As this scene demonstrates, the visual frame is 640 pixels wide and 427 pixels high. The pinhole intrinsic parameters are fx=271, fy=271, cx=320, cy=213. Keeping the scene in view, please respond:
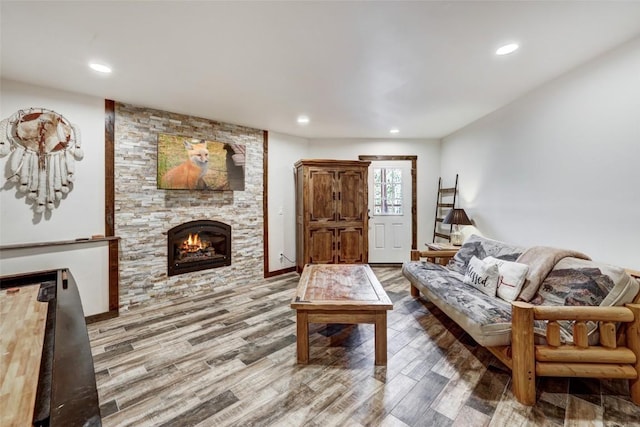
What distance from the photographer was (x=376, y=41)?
2055mm

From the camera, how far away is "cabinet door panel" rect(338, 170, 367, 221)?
4.65 metres

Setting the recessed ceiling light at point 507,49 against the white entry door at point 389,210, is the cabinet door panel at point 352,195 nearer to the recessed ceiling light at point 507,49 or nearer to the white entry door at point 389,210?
the white entry door at point 389,210

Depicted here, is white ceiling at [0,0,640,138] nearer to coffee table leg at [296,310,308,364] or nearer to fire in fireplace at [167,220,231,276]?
fire in fireplace at [167,220,231,276]

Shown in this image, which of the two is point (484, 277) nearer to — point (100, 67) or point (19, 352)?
point (19, 352)

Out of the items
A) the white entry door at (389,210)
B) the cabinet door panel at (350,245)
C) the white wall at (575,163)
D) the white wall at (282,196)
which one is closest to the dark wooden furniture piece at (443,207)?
the white entry door at (389,210)

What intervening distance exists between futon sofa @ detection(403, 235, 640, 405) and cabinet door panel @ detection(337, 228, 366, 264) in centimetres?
234

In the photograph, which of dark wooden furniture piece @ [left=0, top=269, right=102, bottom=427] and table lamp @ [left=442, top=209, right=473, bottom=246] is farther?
table lamp @ [left=442, top=209, right=473, bottom=246]

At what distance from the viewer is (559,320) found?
175 cm

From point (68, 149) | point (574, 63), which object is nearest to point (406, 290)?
point (574, 63)

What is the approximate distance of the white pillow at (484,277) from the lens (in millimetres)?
2514


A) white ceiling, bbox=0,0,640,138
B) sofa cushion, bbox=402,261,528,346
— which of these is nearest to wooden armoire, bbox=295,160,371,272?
white ceiling, bbox=0,0,640,138

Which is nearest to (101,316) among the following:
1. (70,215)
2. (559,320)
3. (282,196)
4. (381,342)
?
(70,215)

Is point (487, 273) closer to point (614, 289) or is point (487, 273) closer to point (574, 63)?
point (614, 289)

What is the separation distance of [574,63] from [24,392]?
13.3 ft
